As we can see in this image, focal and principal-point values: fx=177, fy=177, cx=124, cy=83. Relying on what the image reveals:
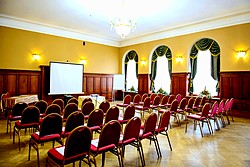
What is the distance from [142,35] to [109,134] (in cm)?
911

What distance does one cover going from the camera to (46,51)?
9.21 metres

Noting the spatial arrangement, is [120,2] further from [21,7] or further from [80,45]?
[80,45]

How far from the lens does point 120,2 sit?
620cm

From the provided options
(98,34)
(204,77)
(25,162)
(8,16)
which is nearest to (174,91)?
(204,77)

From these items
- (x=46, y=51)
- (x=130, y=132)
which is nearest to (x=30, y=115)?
(x=130, y=132)

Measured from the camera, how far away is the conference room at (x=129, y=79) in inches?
137

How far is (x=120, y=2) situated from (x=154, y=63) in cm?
539

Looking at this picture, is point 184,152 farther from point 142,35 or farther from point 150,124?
point 142,35

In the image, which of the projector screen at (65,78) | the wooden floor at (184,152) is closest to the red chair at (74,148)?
the wooden floor at (184,152)

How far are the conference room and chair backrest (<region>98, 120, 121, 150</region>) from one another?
19 mm

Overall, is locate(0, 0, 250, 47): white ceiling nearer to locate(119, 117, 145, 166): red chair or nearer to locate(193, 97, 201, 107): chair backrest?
locate(193, 97, 201, 107): chair backrest

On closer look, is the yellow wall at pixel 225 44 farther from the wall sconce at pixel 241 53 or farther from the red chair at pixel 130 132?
the red chair at pixel 130 132

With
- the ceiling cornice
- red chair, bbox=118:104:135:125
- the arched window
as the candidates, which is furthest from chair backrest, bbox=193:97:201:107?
the arched window

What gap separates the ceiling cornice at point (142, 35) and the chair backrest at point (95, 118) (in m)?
6.96
